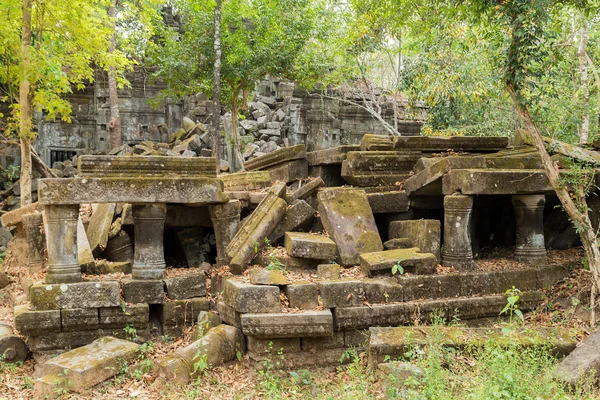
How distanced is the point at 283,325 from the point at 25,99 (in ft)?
27.4

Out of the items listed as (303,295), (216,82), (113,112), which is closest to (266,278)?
(303,295)

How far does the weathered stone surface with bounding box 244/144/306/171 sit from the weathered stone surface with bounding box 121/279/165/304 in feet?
10.2

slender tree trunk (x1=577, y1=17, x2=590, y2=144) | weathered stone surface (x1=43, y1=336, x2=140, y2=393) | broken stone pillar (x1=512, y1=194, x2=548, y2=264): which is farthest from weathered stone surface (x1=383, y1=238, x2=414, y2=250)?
slender tree trunk (x1=577, y1=17, x2=590, y2=144)

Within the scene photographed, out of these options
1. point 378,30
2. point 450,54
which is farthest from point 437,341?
point 378,30

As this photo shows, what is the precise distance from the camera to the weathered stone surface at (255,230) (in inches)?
250

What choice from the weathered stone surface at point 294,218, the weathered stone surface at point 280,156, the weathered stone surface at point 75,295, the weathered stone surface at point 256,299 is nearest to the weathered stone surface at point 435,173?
the weathered stone surface at point 294,218

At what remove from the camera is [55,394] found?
16.2ft

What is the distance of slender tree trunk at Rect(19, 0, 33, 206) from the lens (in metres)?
10.2

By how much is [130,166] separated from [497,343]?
4280 millimetres

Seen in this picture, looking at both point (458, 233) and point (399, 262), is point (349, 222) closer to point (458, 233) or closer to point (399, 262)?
point (399, 262)

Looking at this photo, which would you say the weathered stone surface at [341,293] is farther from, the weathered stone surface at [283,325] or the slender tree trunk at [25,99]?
the slender tree trunk at [25,99]

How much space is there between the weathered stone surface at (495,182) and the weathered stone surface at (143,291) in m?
3.57

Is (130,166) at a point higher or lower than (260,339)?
higher

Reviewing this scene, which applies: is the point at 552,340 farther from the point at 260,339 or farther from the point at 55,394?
the point at 55,394
